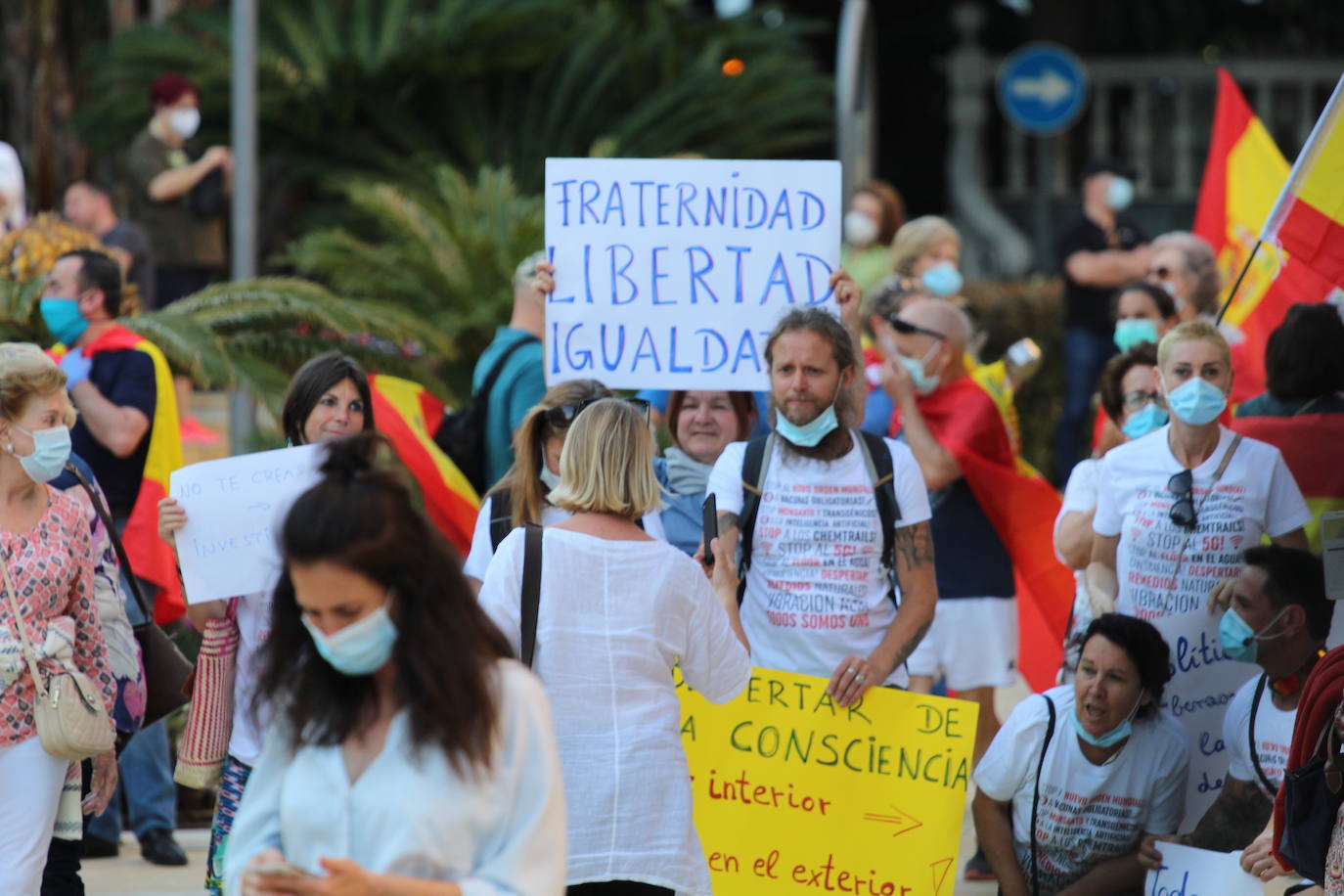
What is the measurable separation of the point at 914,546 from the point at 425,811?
105 inches

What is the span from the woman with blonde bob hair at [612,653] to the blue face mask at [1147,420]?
8.40ft

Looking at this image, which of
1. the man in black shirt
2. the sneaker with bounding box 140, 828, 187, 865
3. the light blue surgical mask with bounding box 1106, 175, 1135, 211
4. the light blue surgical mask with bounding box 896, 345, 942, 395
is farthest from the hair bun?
the light blue surgical mask with bounding box 1106, 175, 1135, 211

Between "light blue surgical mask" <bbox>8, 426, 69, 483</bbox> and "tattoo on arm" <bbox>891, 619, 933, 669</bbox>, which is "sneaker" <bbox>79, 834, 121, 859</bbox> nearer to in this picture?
"light blue surgical mask" <bbox>8, 426, 69, 483</bbox>

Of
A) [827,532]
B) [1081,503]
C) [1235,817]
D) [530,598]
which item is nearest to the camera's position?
[530,598]

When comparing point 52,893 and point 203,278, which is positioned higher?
point 203,278

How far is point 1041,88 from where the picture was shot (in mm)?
16812

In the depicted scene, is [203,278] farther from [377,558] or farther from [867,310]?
[377,558]

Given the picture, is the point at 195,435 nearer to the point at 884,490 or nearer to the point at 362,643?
the point at 884,490

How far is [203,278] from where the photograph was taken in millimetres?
12547

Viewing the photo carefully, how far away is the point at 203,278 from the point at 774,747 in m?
7.78

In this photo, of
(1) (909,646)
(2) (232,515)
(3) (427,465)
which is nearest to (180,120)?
(3) (427,465)

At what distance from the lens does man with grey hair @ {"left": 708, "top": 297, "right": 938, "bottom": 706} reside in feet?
18.0

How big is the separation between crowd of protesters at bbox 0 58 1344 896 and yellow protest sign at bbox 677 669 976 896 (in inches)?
5.3

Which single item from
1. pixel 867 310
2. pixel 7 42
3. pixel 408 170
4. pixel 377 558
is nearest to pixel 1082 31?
pixel 408 170
